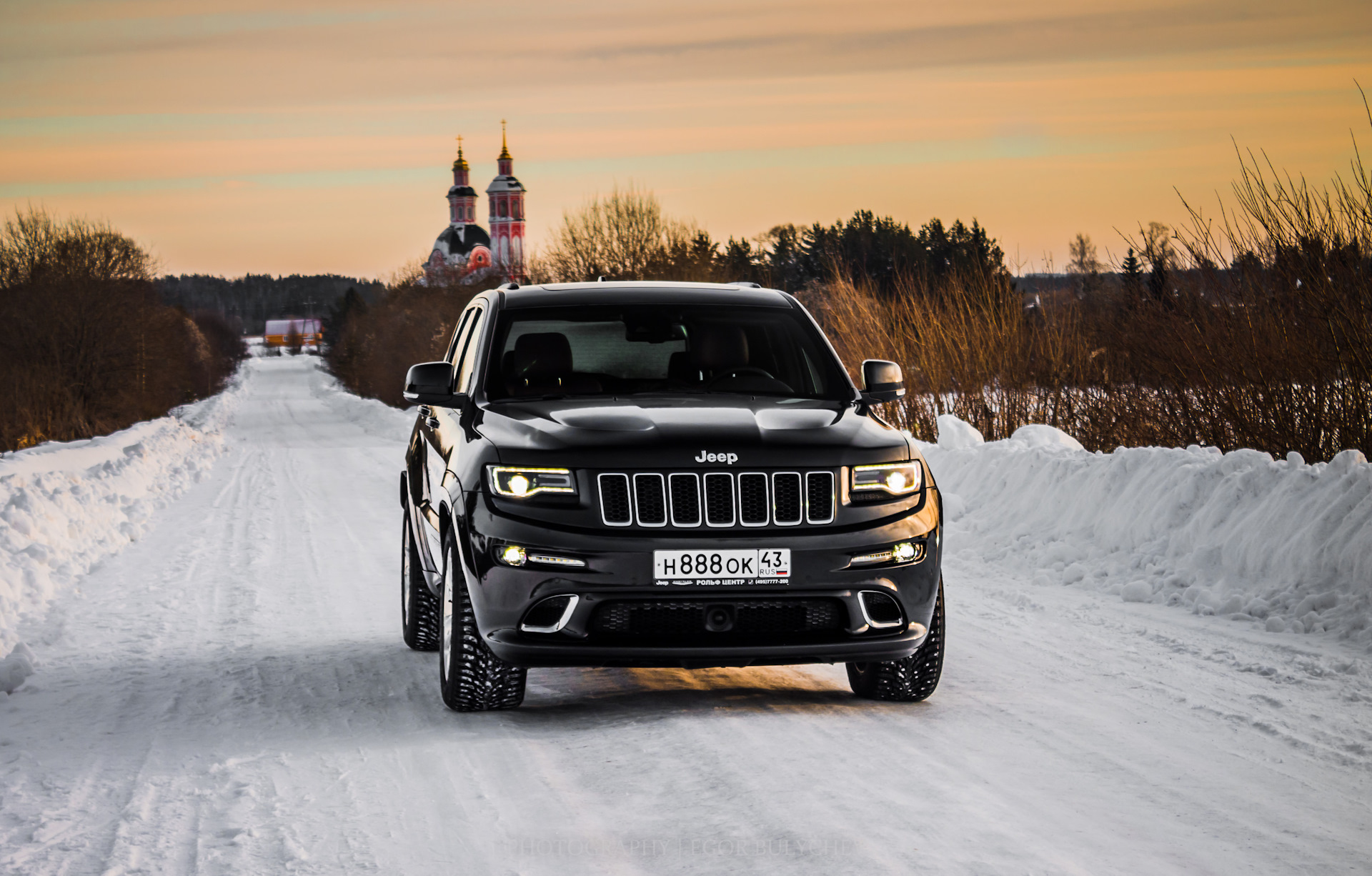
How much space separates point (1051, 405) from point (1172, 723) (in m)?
10.6

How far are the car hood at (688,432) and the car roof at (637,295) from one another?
880 millimetres

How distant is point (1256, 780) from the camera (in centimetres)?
461

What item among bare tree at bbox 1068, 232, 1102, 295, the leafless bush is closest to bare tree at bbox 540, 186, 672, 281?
the leafless bush

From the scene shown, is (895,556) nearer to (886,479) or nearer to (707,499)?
(886,479)

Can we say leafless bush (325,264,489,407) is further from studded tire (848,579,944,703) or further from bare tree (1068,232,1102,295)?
studded tire (848,579,944,703)

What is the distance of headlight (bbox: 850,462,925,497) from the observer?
5.29m

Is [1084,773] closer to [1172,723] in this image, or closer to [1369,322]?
[1172,723]

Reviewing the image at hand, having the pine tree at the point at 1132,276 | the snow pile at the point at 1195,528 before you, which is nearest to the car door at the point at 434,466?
the snow pile at the point at 1195,528

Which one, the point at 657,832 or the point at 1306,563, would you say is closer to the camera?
the point at 657,832

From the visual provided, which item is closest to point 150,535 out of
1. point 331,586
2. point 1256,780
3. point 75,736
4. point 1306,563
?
point 331,586

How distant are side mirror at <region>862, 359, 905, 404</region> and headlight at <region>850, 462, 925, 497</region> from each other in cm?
82

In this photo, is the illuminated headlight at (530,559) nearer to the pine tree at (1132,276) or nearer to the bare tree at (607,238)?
the pine tree at (1132,276)

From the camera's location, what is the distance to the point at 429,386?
6305mm

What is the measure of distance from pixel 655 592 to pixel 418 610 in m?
2.45
